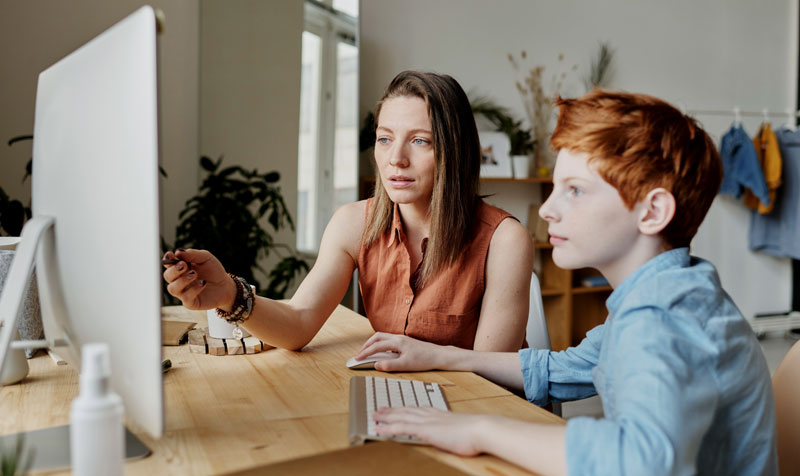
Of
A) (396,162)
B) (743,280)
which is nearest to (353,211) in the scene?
(396,162)

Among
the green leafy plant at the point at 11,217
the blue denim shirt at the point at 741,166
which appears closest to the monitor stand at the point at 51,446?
the green leafy plant at the point at 11,217

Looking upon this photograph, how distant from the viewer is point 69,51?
3.01 meters

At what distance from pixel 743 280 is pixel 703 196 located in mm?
5011

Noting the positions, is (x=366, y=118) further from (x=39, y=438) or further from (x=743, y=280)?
(x=743, y=280)

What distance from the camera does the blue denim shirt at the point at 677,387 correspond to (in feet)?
2.26

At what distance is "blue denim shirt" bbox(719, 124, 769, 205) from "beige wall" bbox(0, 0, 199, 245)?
3.59 m

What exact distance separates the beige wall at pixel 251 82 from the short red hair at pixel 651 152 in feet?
8.66

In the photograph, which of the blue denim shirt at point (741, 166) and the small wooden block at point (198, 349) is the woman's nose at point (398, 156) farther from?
the blue denim shirt at point (741, 166)

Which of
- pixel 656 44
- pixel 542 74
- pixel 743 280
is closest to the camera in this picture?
pixel 542 74

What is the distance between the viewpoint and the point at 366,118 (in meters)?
3.70

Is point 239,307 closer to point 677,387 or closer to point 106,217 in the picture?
point 106,217

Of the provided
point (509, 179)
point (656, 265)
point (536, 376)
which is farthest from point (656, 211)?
point (509, 179)

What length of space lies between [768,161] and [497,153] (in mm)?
2115

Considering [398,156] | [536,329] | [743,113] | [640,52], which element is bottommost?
[536,329]
